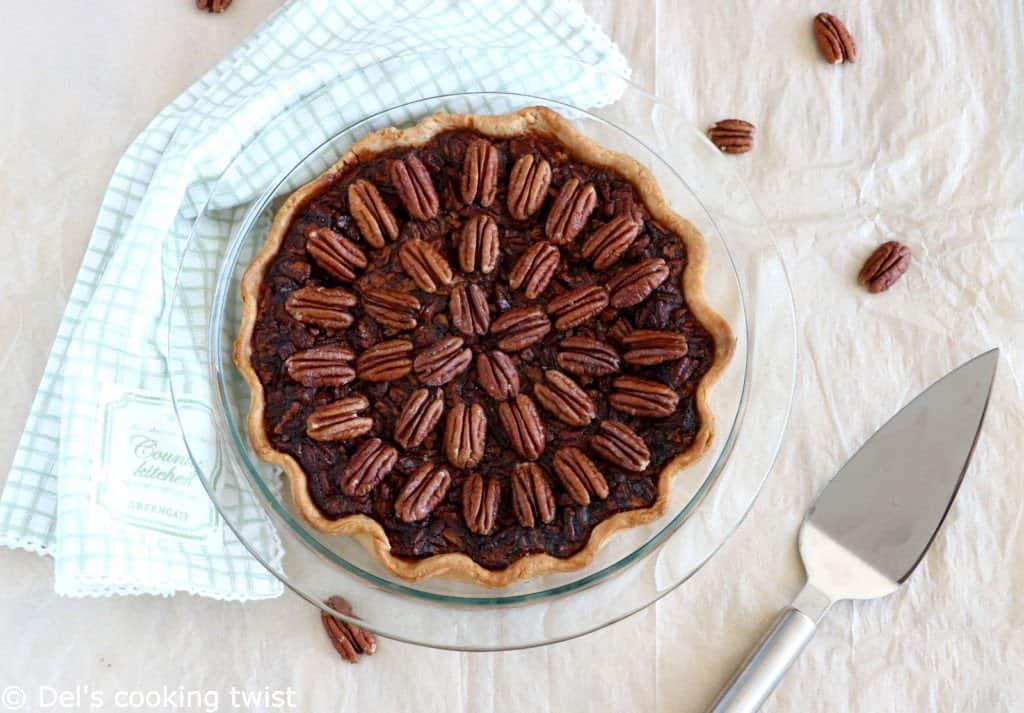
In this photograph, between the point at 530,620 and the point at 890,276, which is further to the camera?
the point at 890,276

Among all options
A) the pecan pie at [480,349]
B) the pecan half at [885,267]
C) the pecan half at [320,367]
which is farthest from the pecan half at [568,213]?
the pecan half at [885,267]

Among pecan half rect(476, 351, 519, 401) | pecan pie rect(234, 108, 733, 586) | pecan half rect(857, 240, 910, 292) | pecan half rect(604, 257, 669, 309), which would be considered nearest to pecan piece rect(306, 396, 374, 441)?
pecan pie rect(234, 108, 733, 586)

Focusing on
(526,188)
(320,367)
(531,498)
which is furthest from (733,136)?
(320,367)

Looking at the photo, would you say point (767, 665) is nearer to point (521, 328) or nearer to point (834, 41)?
point (521, 328)

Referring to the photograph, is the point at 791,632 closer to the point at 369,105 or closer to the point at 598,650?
the point at 598,650

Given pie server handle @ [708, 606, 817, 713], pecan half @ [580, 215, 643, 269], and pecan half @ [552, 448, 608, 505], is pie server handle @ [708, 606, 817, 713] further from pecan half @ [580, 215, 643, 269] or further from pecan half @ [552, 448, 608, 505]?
pecan half @ [580, 215, 643, 269]

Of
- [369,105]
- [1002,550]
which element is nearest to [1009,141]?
[1002,550]
